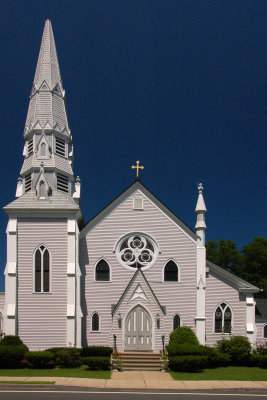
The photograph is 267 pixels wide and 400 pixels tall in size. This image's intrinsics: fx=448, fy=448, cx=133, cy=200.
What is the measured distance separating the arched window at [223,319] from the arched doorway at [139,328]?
468cm

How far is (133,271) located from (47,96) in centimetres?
1503

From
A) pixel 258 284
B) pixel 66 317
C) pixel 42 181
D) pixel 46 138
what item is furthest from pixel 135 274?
pixel 258 284

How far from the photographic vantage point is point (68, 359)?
23.5 m

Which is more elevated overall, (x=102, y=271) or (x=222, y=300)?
(x=102, y=271)

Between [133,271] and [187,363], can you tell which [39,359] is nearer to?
[187,363]

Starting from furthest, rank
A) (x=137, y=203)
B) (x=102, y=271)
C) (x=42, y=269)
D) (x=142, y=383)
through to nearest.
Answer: (x=137, y=203)
(x=102, y=271)
(x=42, y=269)
(x=142, y=383)

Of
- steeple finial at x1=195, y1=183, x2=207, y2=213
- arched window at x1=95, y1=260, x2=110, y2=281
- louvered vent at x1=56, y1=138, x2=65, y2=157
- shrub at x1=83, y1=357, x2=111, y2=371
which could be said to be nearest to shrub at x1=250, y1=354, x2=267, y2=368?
shrub at x1=83, y1=357, x2=111, y2=371

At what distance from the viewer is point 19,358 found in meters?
22.9

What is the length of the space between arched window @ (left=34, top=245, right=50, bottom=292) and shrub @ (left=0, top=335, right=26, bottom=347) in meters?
3.17

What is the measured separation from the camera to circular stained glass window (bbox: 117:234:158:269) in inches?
1164

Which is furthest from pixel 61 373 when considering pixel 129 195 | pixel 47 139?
pixel 47 139

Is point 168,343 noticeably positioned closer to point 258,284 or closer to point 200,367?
point 200,367

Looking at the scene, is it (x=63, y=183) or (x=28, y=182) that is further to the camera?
(x=63, y=183)

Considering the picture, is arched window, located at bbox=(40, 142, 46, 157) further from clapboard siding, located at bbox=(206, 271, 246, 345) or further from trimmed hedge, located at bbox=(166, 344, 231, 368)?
trimmed hedge, located at bbox=(166, 344, 231, 368)
